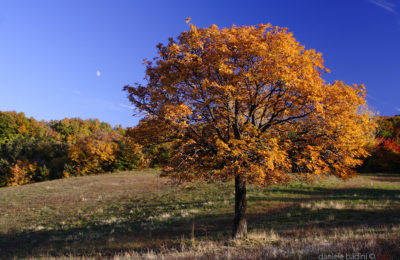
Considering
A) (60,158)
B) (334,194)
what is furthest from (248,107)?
(60,158)

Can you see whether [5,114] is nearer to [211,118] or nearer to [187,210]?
[187,210]

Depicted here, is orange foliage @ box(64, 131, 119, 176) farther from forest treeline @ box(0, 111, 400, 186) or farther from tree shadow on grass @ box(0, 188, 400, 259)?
tree shadow on grass @ box(0, 188, 400, 259)

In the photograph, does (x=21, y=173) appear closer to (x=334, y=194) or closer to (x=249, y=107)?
(x=334, y=194)

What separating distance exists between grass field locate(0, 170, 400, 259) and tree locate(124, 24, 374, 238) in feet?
9.10

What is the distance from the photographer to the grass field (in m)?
9.02

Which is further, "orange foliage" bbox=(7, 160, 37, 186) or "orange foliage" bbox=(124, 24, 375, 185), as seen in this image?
"orange foliage" bbox=(7, 160, 37, 186)

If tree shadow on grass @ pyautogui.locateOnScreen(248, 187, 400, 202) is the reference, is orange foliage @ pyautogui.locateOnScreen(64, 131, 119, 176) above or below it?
above

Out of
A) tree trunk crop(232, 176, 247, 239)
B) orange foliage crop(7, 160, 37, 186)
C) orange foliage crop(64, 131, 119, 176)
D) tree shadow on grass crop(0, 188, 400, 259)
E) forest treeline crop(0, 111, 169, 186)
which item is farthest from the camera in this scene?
orange foliage crop(7, 160, 37, 186)

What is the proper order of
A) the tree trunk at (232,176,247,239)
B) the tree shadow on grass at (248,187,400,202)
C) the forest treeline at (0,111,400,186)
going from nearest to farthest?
1. the tree trunk at (232,176,247,239)
2. the tree shadow on grass at (248,187,400,202)
3. the forest treeline at (0,111,400,186)

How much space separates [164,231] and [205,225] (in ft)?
8.91

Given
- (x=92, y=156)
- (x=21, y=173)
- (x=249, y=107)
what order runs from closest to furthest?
(x=249, y=107) < (x=92, y=156) < (x=21, y=173)

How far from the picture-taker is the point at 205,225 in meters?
17.2

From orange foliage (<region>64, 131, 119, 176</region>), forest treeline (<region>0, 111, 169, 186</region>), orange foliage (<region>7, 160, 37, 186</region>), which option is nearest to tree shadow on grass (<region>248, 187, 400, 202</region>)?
forest treeline (<region>0, 111, 169, 186</region>)

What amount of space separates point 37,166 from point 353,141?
7872 cm
